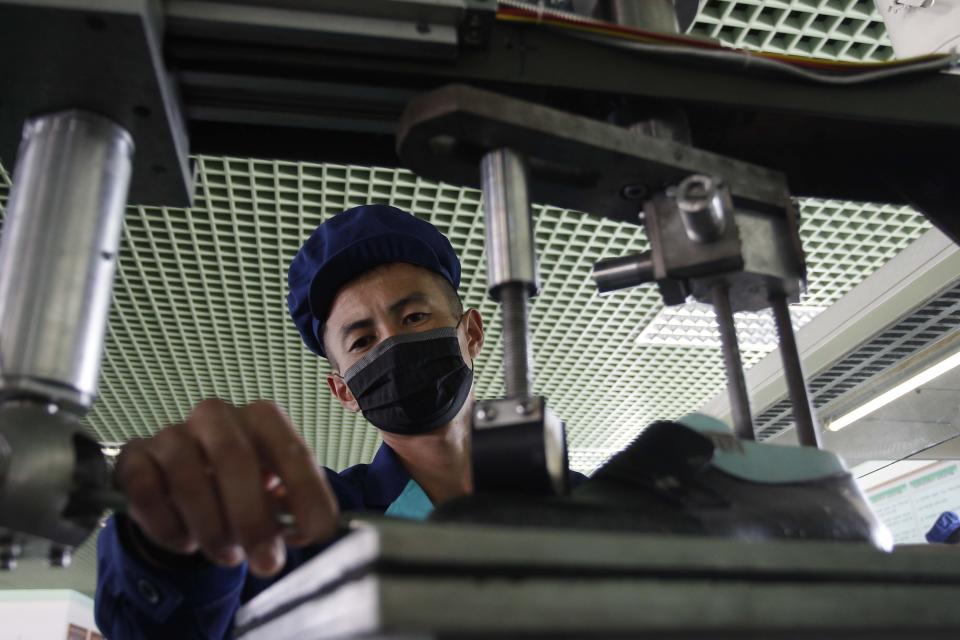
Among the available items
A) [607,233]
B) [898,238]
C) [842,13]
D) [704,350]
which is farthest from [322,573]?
[704,350]

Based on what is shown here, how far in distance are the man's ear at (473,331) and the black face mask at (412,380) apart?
323 millimetres

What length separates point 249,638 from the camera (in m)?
0.44

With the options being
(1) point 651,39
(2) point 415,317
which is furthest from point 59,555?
(2) point 415,317

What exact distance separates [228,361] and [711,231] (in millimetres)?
2603

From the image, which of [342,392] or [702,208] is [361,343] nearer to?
[342,392]

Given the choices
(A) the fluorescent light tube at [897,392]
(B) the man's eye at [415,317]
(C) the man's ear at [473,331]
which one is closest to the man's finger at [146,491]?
(B) the man's eye at [415,317]

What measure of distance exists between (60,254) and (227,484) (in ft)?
0.71

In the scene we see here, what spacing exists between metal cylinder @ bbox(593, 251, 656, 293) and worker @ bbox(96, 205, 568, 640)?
0.31 meters

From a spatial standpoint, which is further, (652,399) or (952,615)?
(652,399)

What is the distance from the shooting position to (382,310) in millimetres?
1322

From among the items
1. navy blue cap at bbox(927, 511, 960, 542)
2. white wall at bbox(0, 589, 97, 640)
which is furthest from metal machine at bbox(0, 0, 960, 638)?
white wall at bbox(0, 589, 97, 640)

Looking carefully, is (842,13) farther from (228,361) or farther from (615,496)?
(228,361)

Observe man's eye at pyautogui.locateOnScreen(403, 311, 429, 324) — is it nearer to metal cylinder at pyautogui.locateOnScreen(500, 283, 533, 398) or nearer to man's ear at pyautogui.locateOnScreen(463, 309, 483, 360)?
man's ear at pyautogui.locateOnScreen(463, 309, 483, 360)

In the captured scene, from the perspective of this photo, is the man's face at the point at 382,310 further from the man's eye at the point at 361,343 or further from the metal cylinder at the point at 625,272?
the metal cylinder at the point at 625,272
